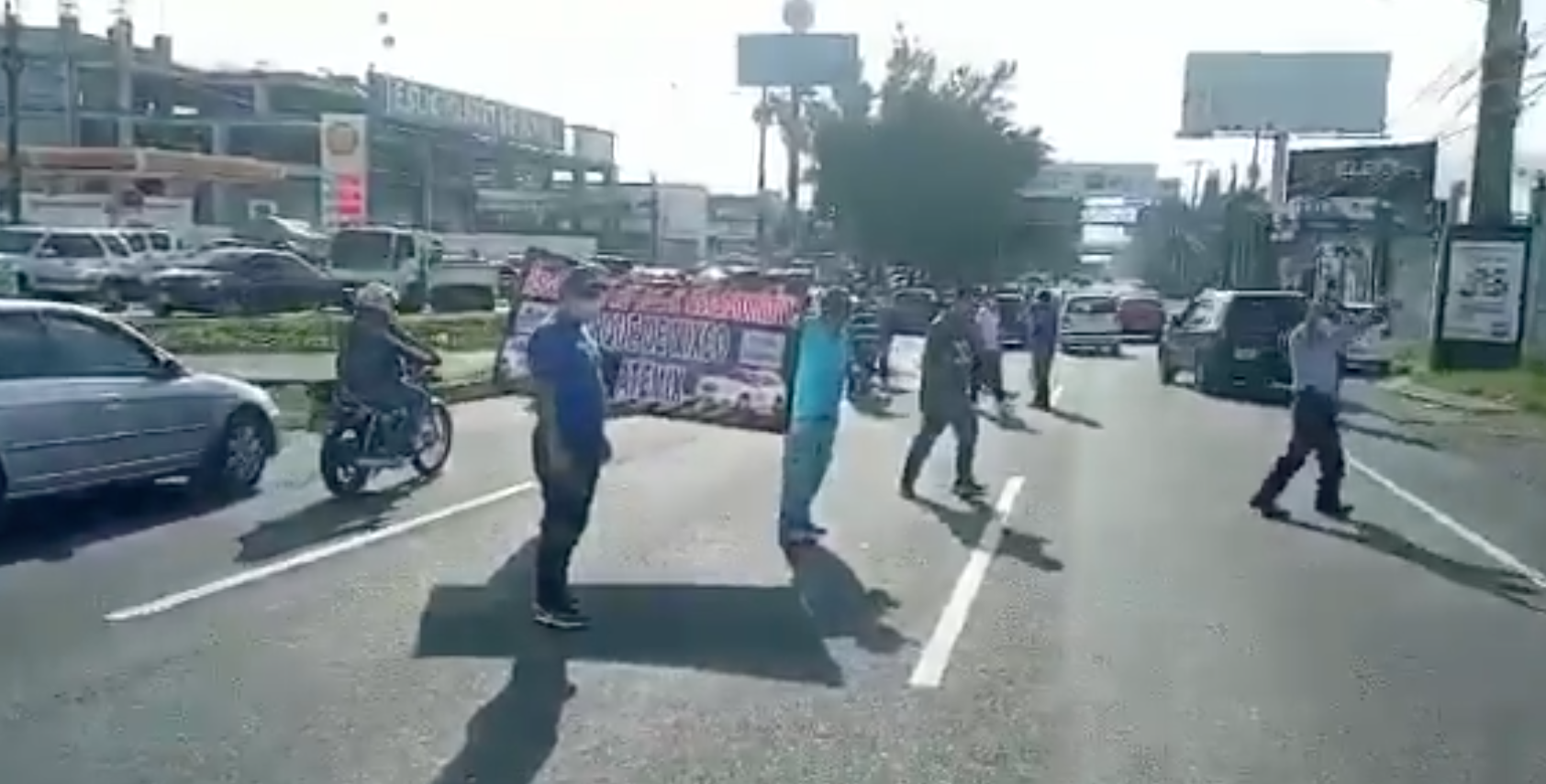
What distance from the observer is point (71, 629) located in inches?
362

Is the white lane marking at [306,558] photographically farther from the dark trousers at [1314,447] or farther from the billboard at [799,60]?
the billboard at [799,60]

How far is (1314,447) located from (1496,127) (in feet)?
71.0

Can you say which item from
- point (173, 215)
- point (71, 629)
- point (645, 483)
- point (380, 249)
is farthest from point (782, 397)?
point (173, 215)

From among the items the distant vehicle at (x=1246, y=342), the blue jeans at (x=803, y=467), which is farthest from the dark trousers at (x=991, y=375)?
the blue jeans at (x=803, y=467)

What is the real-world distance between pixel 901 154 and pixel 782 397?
49.4 m

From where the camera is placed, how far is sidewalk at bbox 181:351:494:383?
971 inches

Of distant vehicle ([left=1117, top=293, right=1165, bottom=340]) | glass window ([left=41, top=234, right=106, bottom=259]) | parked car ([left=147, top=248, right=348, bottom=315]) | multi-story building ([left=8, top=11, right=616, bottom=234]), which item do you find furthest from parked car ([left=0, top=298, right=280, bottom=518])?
multi-story building ([left=8, top=11, right=616, bottom=234])

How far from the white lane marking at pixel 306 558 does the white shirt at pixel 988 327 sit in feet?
34.7

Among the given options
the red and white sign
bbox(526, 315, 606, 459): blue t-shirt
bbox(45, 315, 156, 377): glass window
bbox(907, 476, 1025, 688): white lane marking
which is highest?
the red and white sign

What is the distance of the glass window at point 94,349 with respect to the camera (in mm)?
12922

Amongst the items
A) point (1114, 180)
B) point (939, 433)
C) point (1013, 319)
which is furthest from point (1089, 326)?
point (1114, 180)

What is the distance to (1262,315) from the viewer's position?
30781 millimetres

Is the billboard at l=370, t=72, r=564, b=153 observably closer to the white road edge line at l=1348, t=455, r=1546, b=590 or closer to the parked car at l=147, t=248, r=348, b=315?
the parked car at l=147, t=248, r=348, b=315

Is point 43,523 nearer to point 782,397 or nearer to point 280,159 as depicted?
point 782,397
